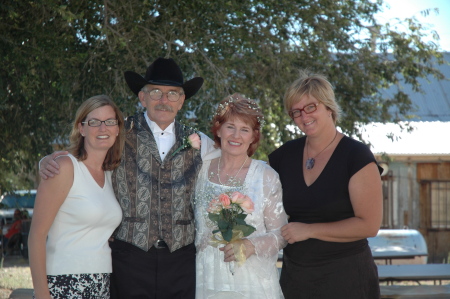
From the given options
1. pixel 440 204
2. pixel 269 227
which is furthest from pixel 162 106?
pixel 440 204

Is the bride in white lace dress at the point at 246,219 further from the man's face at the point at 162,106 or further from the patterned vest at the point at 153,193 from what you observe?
the man's face at the point at 162,106

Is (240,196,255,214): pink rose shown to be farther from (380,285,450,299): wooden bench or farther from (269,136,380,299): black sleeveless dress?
(380,285,450,299): wooden bench

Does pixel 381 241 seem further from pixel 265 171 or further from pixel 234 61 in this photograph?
pixel 265 171

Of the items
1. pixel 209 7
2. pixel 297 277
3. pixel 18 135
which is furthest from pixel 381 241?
pixel 297 277

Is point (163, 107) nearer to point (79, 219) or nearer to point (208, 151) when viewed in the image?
point (208, 151)

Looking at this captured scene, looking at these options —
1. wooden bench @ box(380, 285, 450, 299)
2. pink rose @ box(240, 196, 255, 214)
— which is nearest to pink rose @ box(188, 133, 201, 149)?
pink rose @ box(240, 196, 255, 214)

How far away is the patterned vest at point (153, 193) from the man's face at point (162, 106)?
0.12 m

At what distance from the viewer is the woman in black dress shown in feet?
12.0

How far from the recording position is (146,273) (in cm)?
370

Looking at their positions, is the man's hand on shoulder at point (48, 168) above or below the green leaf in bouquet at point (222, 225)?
above

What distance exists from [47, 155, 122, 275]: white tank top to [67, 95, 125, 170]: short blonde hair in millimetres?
137

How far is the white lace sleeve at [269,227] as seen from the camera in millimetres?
3725

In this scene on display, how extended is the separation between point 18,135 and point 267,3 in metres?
3.31

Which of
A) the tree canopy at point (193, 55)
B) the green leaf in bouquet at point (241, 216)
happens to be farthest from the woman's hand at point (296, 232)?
the tree canopy at point (193, 55)
